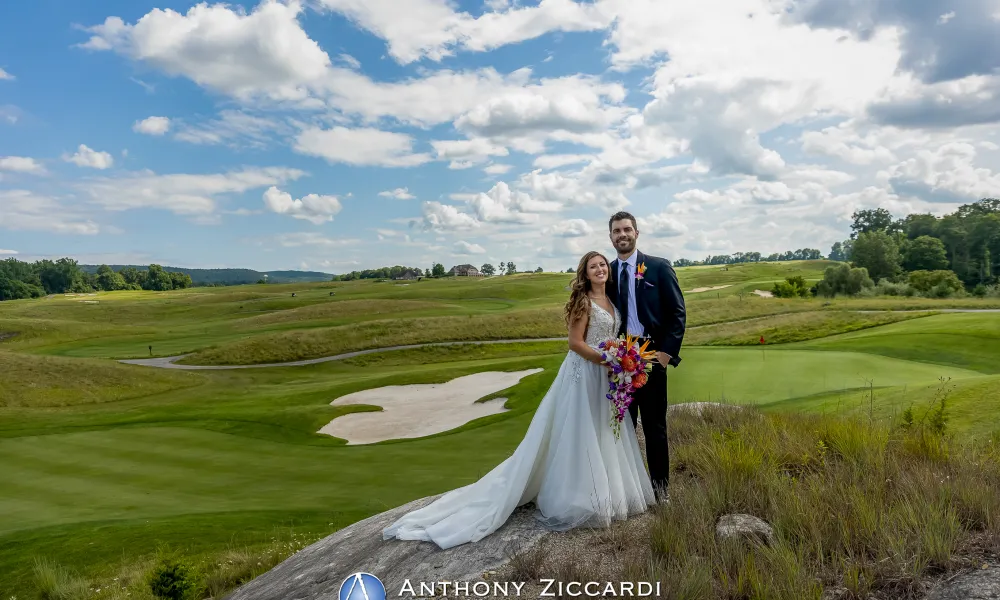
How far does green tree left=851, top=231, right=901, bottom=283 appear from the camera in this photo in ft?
211

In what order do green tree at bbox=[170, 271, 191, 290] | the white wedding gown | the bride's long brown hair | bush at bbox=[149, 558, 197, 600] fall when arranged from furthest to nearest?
green tree at bbox=[170, 271, 191, 290], bush at bbox=[149, 558, 197, 600], the bride's long brown hair, the white wedding gown

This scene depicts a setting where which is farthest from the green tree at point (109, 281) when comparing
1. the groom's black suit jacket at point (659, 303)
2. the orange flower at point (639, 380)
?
the orange flower at point (639, 380)

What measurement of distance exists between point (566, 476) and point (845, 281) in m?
64.9

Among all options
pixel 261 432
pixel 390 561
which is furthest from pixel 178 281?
pixel 390 561

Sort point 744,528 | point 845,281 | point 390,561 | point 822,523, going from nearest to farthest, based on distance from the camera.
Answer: point 822,523, point 744,528, point 390,561, point 845,281

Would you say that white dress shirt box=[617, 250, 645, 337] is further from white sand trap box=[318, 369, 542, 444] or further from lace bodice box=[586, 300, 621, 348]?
white sand trap box=[318, 369, 542, 444]

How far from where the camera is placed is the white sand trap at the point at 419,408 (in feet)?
53.7

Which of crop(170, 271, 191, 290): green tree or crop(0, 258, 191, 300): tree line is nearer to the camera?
crop(0, 258, 191, 300): tree line

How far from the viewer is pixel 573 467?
14.6 ft

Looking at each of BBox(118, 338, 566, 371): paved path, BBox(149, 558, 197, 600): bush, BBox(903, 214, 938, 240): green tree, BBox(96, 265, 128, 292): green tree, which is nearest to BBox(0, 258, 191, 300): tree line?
BBox(96, 265, 128, 292): green tree

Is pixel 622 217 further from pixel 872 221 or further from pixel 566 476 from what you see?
pixel 872 221

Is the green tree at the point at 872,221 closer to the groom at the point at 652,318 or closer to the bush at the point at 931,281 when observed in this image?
the bush at the point at 931,281

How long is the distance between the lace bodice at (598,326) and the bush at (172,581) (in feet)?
16.7

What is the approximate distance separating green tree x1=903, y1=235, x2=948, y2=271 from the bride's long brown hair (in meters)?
80.2
